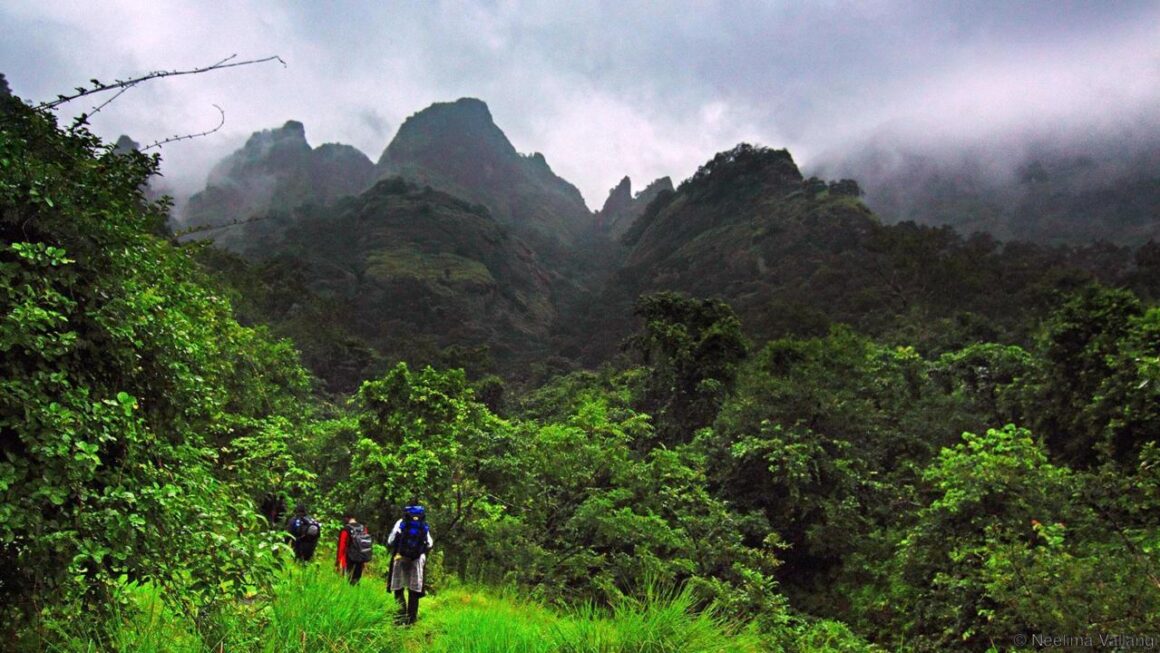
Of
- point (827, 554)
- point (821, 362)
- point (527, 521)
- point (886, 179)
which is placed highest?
point (886, 179)

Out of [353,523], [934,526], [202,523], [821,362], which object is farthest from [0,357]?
[821,362]

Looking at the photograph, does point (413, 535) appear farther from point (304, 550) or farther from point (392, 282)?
point (392, 282)

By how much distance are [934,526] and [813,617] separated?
138 inches

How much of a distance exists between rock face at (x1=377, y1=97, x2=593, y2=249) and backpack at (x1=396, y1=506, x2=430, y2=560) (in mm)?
128818

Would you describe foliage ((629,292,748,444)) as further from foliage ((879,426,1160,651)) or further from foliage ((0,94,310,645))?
foliage ((0,94,310,645))

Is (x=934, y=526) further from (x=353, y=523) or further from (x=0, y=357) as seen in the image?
(x=0, y=357)

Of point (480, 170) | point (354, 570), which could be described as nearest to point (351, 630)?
point (354, 570)

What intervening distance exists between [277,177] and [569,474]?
163091 mm

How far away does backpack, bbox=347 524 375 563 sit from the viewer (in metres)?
8.23

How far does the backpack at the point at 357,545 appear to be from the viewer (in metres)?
8.23

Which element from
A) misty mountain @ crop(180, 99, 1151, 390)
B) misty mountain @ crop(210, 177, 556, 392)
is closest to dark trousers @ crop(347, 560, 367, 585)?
misty mountain @ crop(180, 99, 1151, 390)

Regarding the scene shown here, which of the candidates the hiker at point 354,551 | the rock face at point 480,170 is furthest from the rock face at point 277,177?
the hiker at point 354,551

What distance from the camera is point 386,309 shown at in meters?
76.4

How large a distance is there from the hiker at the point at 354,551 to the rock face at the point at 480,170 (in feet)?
418
